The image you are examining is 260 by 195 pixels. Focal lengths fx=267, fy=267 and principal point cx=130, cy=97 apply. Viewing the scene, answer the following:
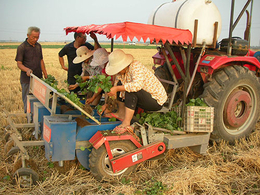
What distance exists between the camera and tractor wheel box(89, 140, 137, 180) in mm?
3420

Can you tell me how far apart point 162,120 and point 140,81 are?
854 mm

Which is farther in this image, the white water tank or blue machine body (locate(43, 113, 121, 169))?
the white water tank

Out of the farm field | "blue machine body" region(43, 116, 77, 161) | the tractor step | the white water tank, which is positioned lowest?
the farm field

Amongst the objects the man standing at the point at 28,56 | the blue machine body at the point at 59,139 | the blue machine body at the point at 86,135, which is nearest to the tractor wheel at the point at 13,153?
the blue machine body at the point at 59,139

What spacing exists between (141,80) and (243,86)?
2093mm

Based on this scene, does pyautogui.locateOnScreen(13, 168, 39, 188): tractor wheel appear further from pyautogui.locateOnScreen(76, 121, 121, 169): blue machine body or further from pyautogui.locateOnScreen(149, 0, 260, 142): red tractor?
pyautogui.locateOnScreen(149, 0, 260, 142): red tractor

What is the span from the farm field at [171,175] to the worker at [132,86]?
0.75 metres

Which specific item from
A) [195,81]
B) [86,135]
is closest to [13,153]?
[86,135]

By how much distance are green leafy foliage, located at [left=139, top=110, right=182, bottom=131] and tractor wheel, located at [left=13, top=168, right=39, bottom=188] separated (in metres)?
1.69

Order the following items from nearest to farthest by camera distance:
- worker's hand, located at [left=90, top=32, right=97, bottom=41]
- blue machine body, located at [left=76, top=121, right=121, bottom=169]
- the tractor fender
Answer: blue machine body, located at [left=76, top=121, right=121, bottom=169], the tractor fender, worker's hand, located at [left=90, top=32, right=97, bottom=41]

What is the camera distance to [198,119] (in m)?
3.95

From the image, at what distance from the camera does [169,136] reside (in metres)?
3.86

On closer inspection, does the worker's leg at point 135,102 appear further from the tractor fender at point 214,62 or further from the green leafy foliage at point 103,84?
the tractor fender at point 214,62

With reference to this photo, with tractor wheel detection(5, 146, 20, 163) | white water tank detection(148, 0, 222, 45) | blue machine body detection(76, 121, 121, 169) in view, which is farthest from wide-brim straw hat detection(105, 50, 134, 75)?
tractor wheel detection(5, 146, 20, 163)
